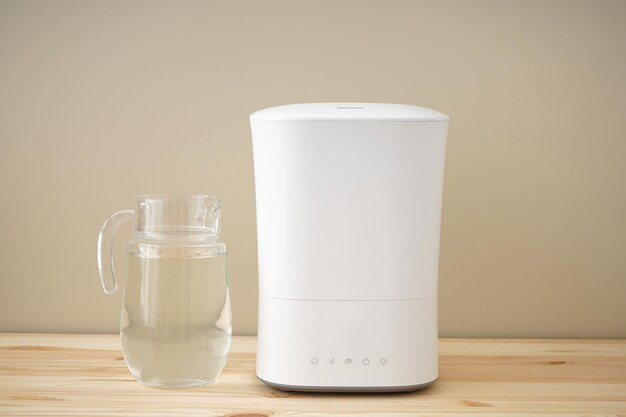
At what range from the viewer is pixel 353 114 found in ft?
2.75

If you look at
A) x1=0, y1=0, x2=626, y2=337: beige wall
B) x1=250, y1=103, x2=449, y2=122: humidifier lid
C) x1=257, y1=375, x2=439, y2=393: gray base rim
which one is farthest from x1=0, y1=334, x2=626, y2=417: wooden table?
x1=250, y1=103, x2=449, y2=122: humidifier lid

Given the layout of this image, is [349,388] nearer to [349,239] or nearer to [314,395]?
[314,395]

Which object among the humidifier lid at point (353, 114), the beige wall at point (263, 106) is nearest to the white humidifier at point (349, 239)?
the humidifier lid at point (353, 114)

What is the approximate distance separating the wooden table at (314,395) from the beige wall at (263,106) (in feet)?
0.41

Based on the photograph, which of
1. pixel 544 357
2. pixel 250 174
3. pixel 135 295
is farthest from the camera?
pixel 250 174

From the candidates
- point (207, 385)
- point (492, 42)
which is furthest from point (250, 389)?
point (492, 42)

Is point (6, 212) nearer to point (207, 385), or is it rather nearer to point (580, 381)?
point (207, 385)

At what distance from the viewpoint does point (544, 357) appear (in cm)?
103

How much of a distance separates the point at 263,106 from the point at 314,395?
44 cm

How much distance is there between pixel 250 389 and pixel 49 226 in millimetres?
436

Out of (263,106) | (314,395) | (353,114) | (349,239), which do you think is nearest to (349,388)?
(314,395)

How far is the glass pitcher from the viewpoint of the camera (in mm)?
850

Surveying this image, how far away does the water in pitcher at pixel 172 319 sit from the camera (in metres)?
0.85

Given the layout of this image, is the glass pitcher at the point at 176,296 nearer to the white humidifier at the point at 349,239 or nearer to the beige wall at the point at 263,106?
the white humidifier at the point at 349,239
